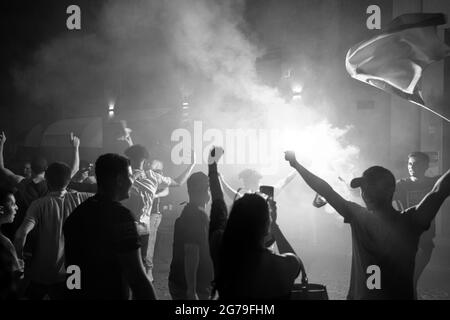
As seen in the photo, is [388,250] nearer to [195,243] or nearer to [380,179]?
[380,179]

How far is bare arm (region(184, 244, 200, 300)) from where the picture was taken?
3.39 meters

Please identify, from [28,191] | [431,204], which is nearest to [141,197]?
[28,191]

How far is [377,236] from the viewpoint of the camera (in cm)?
280

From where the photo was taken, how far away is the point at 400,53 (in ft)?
13.8

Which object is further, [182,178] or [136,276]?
[182,178]

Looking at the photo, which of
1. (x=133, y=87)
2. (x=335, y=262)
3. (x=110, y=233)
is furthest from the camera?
(x=133, y=87)

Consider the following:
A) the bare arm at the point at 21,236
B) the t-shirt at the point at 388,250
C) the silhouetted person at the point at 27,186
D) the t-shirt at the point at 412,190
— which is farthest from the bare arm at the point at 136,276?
the t-shirt at the point at 412,190

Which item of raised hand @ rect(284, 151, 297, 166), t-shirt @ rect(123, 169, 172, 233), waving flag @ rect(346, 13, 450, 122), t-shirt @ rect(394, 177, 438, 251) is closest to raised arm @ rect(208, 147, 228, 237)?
raised hand @ rect(284, 151, 297, 166)

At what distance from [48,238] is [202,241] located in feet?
4.31

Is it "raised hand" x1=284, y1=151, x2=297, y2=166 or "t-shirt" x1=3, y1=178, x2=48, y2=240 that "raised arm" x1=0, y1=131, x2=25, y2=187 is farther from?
"raised hand" x1=284, y1=151, x2=297, y2=166
